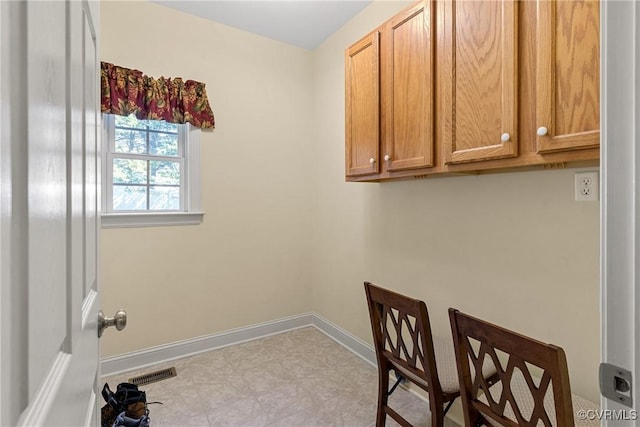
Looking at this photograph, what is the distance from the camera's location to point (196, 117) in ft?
8.17

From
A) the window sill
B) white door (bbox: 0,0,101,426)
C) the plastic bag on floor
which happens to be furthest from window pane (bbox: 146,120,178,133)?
white door (bbox: 0,0,101,426)

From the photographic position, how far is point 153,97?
233 centimetres

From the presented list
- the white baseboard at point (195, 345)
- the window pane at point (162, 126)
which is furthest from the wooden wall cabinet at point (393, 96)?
the white baseboard at point (195, 345)

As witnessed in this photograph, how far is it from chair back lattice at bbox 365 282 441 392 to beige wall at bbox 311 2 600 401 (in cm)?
50

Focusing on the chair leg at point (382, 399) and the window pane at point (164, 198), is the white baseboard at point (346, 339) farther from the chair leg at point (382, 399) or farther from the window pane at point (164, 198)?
the window pane at point (164, 198)

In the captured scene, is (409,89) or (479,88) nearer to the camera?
(479,88)

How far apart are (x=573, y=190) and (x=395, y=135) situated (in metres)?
A: 0.86

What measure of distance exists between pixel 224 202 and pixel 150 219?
0.59 meters

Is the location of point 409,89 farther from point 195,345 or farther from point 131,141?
point 195,345

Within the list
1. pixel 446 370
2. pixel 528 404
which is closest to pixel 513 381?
pixel 528 404

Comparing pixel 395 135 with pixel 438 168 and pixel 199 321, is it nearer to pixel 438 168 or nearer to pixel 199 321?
pixel 438 168

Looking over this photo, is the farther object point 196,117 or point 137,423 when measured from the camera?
point 196,117

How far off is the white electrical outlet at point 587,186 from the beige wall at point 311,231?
0.04 metres

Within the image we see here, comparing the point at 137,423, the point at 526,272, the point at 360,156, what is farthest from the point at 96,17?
the point at 526,272
